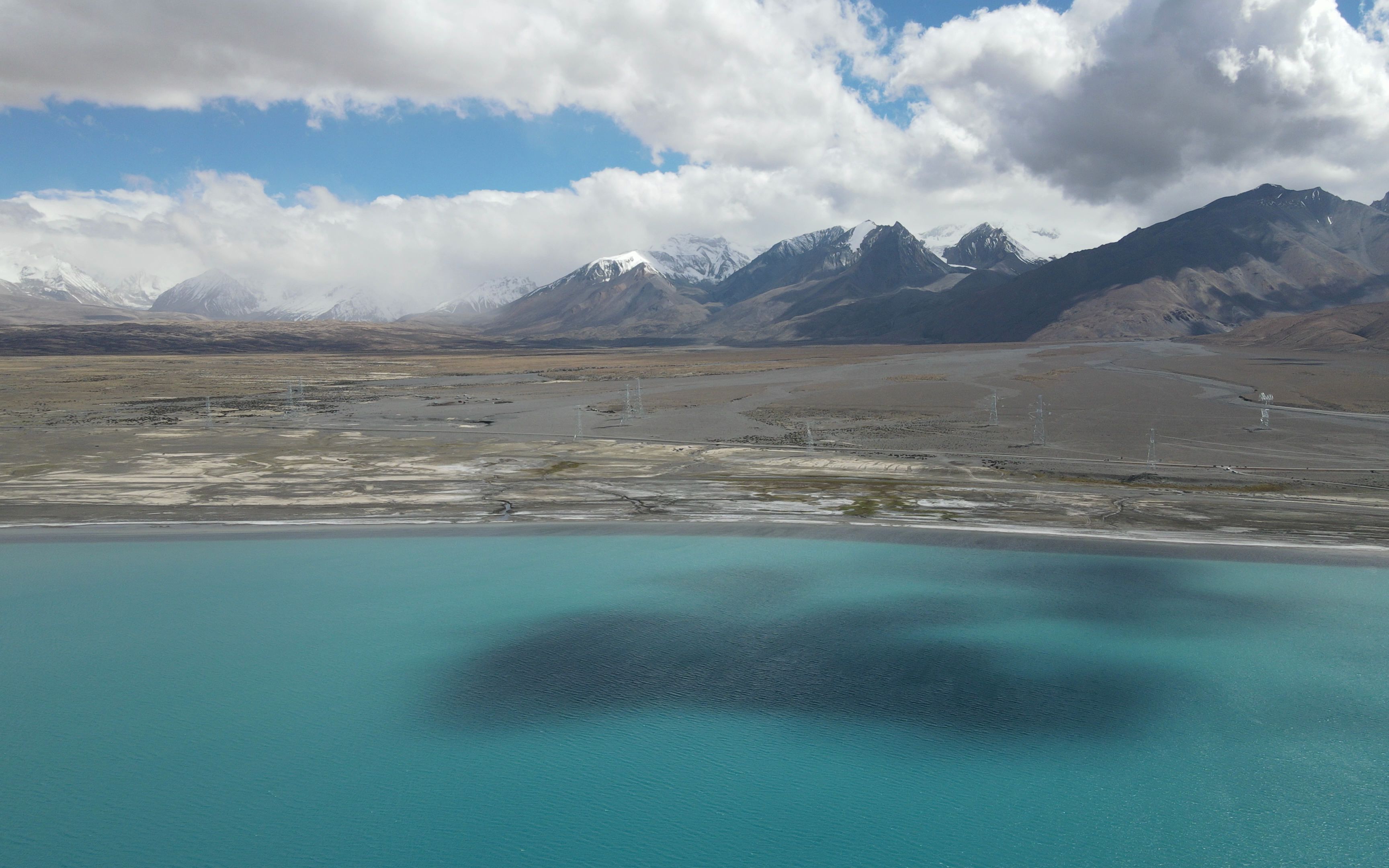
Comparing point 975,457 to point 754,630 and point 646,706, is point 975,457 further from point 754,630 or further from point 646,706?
point 646,706

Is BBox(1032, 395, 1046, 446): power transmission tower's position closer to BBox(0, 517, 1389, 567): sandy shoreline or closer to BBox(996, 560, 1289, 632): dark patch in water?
BBox(0, 517, 1389, 567): sandy shoreline

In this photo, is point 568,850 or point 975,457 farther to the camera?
point 975,457

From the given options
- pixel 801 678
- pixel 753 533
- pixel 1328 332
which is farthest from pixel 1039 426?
pixel 1328 332

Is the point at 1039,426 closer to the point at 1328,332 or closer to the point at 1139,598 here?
the point at 1139,598

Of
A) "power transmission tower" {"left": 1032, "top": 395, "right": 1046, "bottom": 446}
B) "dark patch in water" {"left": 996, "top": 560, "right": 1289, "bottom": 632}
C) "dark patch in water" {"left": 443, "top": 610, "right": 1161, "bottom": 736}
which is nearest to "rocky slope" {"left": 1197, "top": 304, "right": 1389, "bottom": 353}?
"power transmission tower" {"left": 1032, "top": 395, "right": 1046, "bottom": 446}

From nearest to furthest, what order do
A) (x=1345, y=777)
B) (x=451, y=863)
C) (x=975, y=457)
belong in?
(x=451, y=863), (x=1345, y=777), (x=975, y=457)

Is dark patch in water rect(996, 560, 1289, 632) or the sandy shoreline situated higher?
the sandy shoreline

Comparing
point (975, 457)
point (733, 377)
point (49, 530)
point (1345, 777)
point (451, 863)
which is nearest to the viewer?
point (451, 863)

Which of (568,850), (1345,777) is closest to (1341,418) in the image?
(1345,777)
